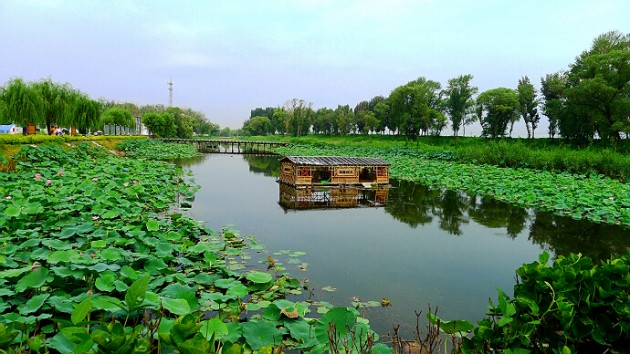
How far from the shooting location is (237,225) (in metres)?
8.08

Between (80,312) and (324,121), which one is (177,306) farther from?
(324,121)

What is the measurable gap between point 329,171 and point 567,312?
12.7 meters

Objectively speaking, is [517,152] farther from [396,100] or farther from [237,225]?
[396,100]

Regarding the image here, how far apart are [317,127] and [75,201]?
6515cm

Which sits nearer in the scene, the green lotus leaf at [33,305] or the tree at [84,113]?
the green lotus leaf at [33,305]

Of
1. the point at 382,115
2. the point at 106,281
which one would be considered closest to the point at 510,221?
the point at 106,281

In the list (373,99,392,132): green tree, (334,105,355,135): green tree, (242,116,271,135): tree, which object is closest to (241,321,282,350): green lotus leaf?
(373,99,392,132): green tree

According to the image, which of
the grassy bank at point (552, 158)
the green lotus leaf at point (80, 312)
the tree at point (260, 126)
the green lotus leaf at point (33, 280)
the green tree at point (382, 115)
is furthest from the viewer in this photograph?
the tree at point (260, 126)

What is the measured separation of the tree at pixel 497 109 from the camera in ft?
125

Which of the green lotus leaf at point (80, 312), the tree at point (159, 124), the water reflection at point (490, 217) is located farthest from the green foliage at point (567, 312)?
the tree at point (159, 124)

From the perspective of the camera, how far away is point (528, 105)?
4031 cm

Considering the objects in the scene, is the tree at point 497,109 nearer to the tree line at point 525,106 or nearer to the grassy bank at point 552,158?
the tree line at point 525,106

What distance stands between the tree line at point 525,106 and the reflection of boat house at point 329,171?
20.0 m

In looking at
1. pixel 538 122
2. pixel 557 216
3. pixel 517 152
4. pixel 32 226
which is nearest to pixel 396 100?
pixel 538 122
